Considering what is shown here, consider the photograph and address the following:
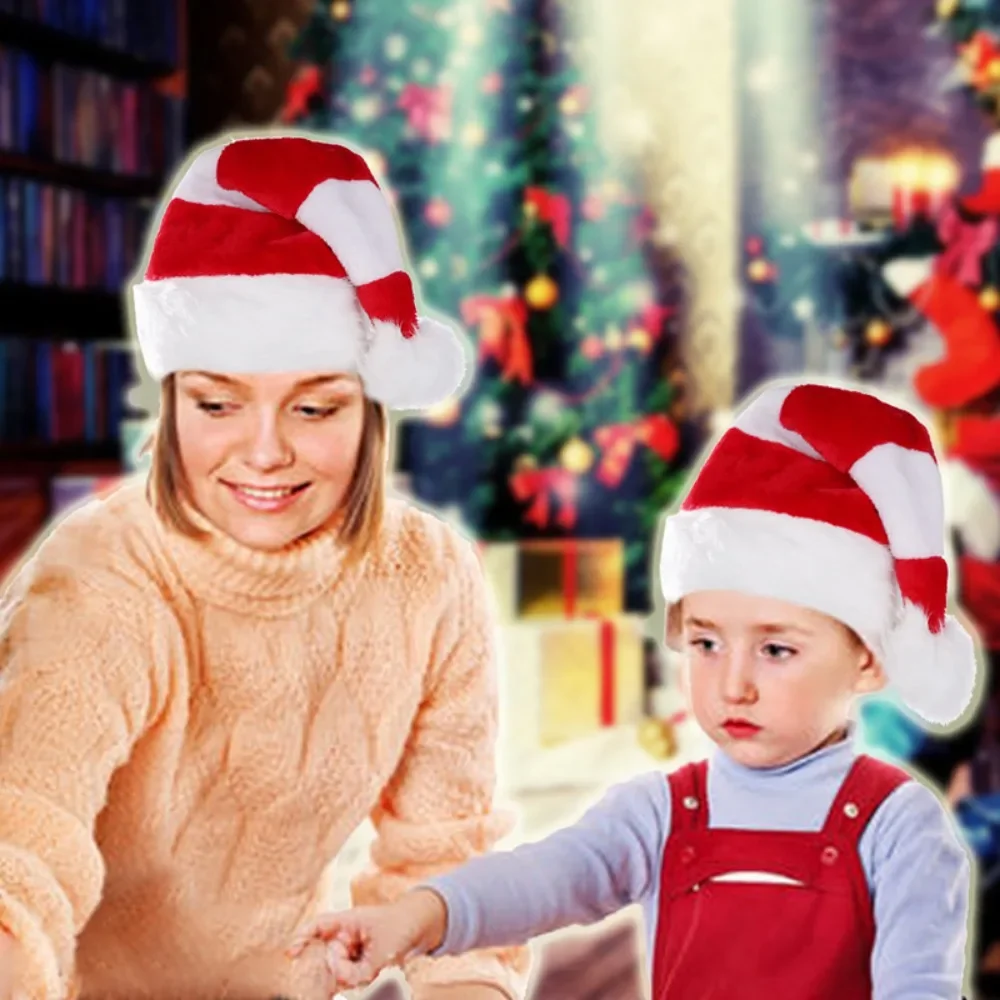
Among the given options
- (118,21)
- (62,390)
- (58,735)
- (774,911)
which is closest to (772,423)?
(774,911)

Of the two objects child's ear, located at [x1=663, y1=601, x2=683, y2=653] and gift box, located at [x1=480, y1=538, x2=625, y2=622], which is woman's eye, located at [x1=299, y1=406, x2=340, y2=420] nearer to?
child's ear, located at [x1=663, y1=601, x2=683, y2=653]

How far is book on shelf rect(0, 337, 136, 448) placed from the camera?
12.6ft

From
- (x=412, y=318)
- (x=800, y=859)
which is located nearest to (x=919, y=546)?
(x=800, y=859)

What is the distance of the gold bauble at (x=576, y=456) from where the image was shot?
397 cm

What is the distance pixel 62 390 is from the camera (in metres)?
3.96

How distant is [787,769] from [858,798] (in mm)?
50

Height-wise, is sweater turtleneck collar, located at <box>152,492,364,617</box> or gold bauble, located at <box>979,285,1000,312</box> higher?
gold bauble, located at <box>979,285,1000,312</box>

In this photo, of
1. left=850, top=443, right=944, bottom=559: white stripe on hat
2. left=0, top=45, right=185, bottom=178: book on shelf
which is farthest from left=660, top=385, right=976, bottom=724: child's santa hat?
left=0, top=45, right=185, bottom=178: book on shelf

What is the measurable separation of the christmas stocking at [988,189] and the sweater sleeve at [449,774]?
236cm

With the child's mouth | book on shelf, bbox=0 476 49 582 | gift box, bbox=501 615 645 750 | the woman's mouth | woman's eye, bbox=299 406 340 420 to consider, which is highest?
Answer: woman's eye, bbox=299 406 340 420

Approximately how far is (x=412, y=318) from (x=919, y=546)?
42 centimetres

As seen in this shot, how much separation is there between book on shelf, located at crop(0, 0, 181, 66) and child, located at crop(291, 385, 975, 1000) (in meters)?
2.86

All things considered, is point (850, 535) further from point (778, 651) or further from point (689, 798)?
point (689, 798)

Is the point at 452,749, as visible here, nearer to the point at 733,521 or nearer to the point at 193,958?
the point at 193,958
